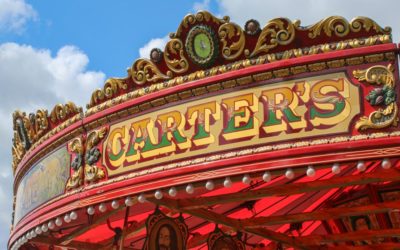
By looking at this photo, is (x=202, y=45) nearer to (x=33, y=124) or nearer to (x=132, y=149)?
(x=132, y=149)

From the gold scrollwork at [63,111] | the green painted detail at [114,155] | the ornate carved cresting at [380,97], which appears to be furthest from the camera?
the gold scrollwork at [63,111]

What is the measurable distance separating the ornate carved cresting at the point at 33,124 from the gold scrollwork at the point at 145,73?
96 cm

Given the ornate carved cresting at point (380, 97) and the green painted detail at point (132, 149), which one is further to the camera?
the green painted detail at point (132, 149)

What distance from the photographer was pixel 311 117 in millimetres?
6121

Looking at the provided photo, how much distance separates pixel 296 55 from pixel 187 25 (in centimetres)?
111

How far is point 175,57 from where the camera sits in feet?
22.8

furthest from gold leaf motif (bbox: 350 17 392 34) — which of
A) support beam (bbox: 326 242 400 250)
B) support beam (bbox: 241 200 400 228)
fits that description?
support beam (bbox: 326 242 400 250)

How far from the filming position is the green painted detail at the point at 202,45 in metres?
6.69

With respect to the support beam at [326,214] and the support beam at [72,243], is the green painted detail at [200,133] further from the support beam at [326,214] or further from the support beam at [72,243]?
the support beam at [72,243]

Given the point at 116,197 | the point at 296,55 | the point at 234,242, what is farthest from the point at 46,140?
the point at 296,55

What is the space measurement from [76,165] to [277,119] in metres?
2.44

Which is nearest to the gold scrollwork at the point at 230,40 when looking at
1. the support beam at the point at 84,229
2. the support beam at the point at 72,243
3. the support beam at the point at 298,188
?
the support beam at the point at 298,188

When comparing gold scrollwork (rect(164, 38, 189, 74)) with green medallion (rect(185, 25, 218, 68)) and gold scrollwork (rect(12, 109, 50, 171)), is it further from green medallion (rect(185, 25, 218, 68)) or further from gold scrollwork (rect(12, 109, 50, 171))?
gold scrollwork (rect(12, 109, 50, 171))

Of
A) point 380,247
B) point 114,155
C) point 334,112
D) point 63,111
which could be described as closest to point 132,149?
point 114,155
